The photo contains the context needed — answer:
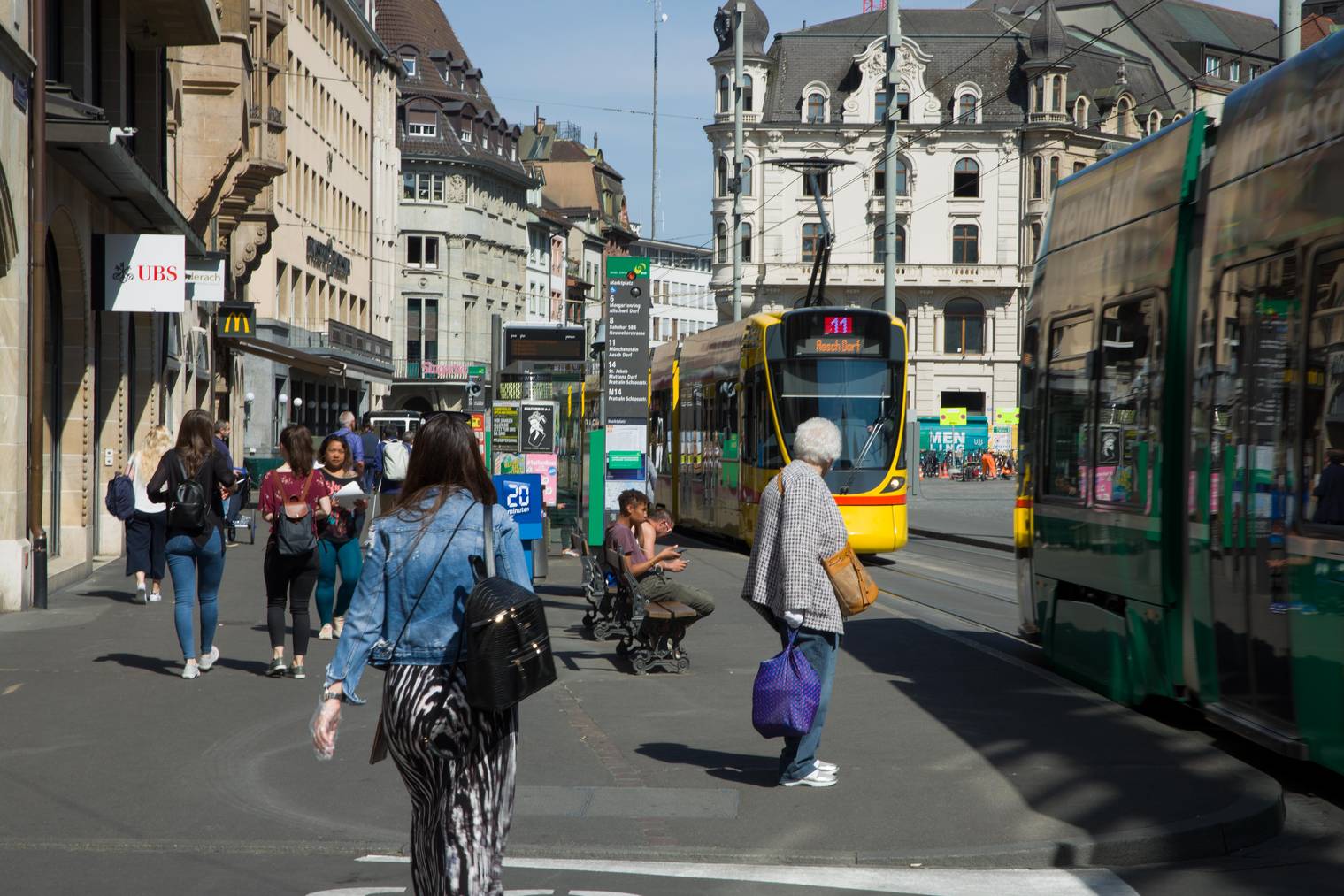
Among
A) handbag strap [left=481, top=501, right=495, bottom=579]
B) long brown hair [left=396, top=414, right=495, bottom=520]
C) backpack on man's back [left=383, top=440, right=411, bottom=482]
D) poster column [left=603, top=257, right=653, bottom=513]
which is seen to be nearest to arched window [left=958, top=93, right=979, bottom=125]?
→ backpack on man's back [left=383, top=440, right=411, bottom=482]

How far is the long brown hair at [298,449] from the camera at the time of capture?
1203 centimetres

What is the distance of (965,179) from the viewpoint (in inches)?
3201

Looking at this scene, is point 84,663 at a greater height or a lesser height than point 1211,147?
lesser

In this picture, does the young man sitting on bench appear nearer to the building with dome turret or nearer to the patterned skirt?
the patterned skirt

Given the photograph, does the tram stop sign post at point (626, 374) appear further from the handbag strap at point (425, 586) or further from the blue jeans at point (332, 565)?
the handbag strap at point (425, 586)

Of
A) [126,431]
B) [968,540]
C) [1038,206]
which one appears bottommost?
[968,540]

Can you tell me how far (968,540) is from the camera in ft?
96.3

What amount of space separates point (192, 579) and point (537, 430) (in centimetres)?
1423

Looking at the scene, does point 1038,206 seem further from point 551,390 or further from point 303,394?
point 551,390

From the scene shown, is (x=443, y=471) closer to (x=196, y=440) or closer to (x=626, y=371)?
(x=196, y=440)

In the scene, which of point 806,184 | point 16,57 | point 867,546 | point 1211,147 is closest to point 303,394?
point 806,184

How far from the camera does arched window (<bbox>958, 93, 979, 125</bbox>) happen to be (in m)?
80.8

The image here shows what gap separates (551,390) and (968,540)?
321 inches

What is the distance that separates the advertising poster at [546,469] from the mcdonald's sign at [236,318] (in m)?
12.0
